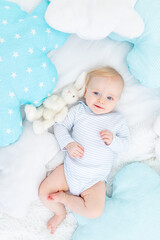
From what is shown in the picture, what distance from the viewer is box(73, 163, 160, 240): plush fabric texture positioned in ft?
4.01

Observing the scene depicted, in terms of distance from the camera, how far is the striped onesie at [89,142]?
4.10 feet

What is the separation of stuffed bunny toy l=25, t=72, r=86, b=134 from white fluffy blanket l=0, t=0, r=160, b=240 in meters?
0.05

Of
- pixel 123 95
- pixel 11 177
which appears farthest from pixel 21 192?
pixel 123 95

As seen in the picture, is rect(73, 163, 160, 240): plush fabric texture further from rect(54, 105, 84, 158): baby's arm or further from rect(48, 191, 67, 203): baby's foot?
rect(54, 105, 84, 158): baby's arm

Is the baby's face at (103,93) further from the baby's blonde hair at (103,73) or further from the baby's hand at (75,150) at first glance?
the baby's hand at (75,150)

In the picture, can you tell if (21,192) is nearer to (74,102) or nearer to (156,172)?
(74,102)

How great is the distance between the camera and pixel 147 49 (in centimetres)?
116

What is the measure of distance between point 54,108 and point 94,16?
1.42 feet

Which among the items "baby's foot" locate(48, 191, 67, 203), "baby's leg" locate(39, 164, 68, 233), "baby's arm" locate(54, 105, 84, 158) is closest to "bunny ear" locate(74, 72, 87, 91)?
"baby's arm" locate(54, 105, 84, 158)

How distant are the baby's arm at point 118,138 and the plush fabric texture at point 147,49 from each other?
235mm

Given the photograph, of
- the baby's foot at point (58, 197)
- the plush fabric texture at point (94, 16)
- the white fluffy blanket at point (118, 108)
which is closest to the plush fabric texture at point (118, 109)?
the white fluffy blanket at point (118, 108)

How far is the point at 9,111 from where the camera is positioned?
114 centimetres

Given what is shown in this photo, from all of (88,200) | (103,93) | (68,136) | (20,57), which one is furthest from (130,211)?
(20,57)

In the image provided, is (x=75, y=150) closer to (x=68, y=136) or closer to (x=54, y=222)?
(x=68, y=136)
